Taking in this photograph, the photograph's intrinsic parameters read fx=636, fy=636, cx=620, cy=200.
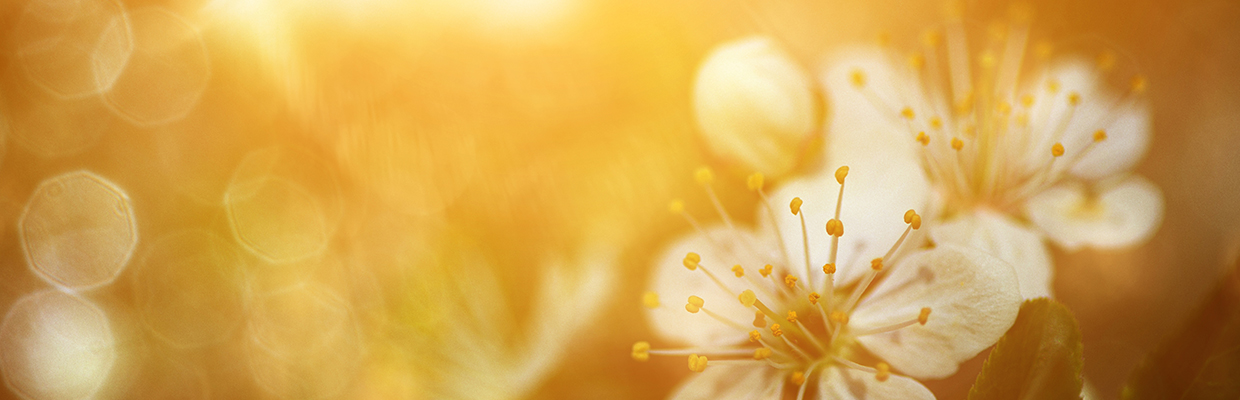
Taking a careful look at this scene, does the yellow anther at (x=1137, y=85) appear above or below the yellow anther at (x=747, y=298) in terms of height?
above

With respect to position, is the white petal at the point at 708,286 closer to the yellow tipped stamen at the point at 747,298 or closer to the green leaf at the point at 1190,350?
the yellow tipped stamen at the point at 747,298

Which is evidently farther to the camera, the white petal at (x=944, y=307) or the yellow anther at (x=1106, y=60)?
the yellow anther at (x=1106, y=60)

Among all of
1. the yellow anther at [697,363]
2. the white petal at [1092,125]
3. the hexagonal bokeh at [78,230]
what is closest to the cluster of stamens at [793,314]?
the yellow anther at [697,363]

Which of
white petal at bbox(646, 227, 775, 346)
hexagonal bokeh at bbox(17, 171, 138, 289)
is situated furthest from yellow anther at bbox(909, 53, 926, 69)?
hexagonal bokeh at bbox(17, 171, 138, 289)

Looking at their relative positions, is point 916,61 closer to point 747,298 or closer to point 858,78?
point 858,78

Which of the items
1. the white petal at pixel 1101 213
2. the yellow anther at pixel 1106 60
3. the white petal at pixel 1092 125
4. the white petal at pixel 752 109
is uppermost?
the white petal at pixel 752 109

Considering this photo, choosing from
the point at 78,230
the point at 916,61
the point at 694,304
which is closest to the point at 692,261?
the point at 694,304

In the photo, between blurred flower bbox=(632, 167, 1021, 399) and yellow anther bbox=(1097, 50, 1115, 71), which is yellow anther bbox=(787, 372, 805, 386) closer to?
blurred flower bbox=(632, 167, 1021, 399)
